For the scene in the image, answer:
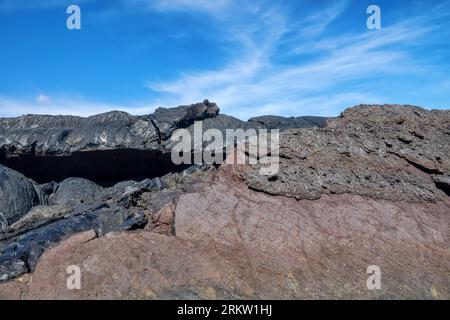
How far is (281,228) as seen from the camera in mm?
4570

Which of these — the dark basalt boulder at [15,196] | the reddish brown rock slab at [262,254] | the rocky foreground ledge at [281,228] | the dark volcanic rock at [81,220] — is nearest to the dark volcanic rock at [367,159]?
the rocky foreground ledge at [281,228]

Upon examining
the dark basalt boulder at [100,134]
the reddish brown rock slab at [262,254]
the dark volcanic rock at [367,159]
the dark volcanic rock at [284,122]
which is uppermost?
the dark volcanic rock at [284,122]

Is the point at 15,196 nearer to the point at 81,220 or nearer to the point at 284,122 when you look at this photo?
the point at 81,220

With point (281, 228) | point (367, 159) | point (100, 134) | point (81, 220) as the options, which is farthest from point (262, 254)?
point (100, 134)

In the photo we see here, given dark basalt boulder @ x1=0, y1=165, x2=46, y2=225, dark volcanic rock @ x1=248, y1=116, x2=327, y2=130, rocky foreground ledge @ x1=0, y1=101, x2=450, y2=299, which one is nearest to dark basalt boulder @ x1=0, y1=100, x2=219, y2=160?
dark basalt boulder @ x1=0, y1=165, x2=46, y2=225

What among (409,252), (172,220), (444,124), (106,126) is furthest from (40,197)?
(444,124)

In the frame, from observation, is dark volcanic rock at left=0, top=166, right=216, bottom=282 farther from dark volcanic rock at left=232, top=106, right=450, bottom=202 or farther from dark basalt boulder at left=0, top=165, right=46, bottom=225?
dark volcanic rock at left=232, top=106, right=450, bottom=202

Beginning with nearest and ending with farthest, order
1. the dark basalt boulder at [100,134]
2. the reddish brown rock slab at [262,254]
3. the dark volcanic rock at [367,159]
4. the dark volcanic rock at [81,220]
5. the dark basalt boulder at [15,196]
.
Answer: the reddish brown rock slab at [262,254] → the dark volcanic rock at [81,220] → the dark volcanic rock at [367,159] → the dark basalt boulder at [15,196] → the dark basalt boulder at [100,134]

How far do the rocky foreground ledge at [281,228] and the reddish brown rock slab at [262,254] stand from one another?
0.01 m

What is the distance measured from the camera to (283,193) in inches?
196

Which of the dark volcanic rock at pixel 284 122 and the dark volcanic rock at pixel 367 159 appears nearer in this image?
the dark volcanic rock at pixel 367 159

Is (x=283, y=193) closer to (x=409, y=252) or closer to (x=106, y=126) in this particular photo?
(x=409, y=252)

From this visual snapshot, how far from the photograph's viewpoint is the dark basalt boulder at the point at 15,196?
270 inches

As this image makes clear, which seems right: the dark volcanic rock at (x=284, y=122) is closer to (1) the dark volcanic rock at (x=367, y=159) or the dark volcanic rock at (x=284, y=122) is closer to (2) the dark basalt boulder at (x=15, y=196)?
(1) the dark volcanic rock at (x=367, y=159)
